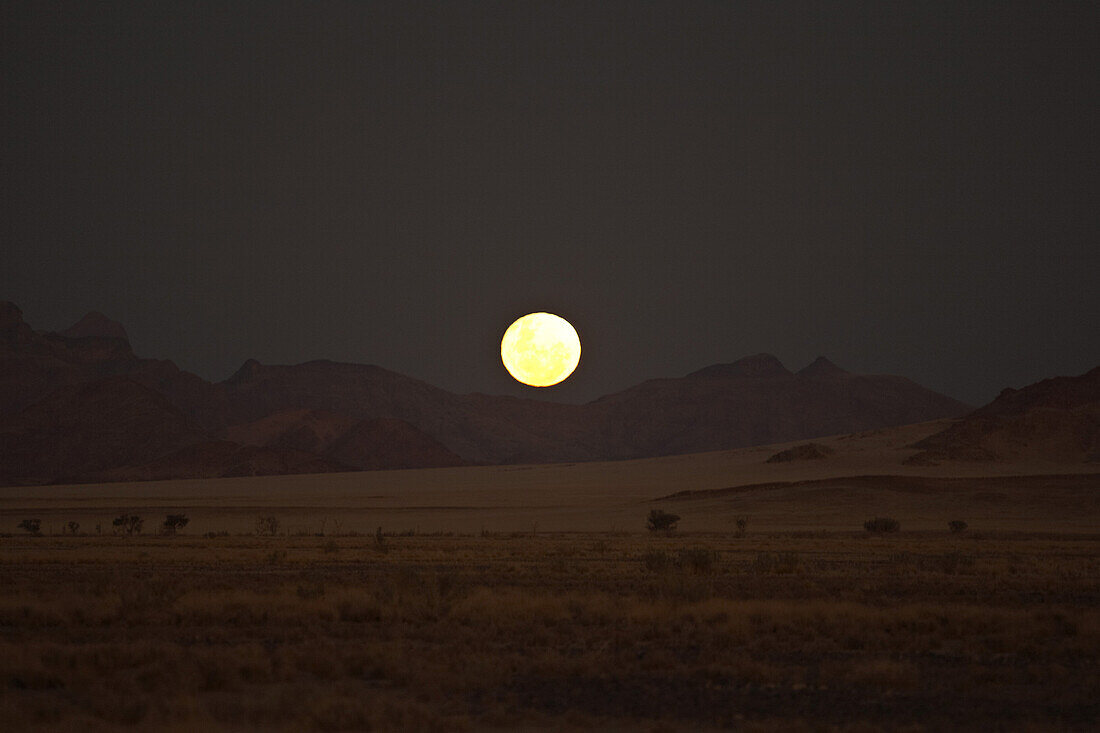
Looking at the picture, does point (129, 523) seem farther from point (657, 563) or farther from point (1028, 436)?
point (1028, 436)

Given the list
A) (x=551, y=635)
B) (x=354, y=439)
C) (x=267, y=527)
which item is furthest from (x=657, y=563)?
(x=354, y=439)

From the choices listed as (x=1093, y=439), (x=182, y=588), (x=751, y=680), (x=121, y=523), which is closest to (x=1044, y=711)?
(x=751, y=680)

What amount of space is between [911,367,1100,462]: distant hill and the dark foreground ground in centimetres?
7275

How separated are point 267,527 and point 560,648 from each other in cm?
4506

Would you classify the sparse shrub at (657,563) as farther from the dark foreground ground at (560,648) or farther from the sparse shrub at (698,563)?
the sparse shrub at (698,563)

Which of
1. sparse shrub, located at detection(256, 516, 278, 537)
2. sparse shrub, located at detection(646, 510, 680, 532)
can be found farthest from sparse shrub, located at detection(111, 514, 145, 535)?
sparse shrub, located at detection(646, 510, 680, 532)

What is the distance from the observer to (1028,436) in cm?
10306

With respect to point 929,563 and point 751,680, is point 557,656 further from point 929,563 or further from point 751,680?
point 929,563

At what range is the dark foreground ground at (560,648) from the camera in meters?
12.2

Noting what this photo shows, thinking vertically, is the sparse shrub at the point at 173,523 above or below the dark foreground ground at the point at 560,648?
above

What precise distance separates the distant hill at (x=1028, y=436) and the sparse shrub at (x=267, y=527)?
58094 mm

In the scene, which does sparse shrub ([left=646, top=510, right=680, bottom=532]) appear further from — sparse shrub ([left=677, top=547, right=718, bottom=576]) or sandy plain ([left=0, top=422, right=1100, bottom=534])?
sparse shrub ([left=677, top=547, right=718, bottom=576])

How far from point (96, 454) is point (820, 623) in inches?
6098

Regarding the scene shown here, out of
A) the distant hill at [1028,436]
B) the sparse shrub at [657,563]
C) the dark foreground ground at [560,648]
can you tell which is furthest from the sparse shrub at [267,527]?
the distant hill at [1028,436]
